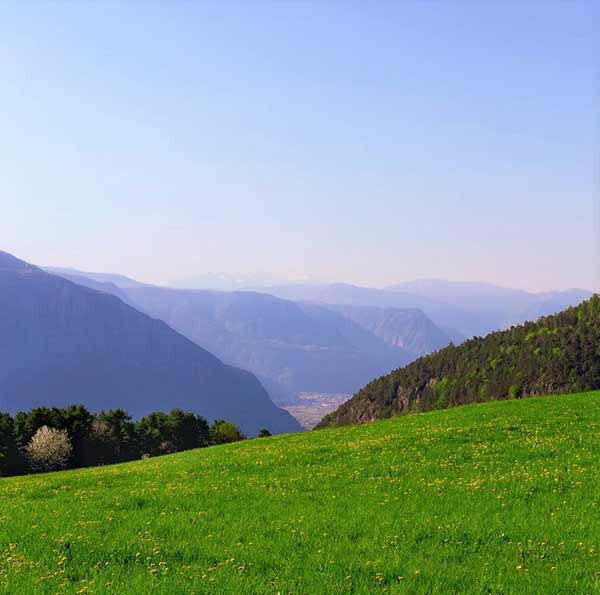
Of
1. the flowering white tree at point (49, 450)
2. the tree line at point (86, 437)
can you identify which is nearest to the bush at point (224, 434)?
the tree line at point (86, 437)

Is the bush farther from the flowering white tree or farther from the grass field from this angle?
the grass field

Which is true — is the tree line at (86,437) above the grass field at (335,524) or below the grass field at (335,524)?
below

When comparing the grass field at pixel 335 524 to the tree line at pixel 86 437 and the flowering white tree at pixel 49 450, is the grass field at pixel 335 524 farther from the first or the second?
the tree line at pixel 86 437

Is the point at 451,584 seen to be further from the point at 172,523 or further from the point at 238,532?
the point at 172,523

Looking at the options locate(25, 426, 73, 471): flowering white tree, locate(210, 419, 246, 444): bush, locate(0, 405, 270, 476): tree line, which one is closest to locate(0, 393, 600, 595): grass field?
locate(25, 426, 73, 471): flowering white tree

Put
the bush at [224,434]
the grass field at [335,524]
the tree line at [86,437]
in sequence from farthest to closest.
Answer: the bush at [224,434] → the tree line at [86,437] → the grass field at [335,524]

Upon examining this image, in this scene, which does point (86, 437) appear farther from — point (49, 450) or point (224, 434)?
point (224, 434)

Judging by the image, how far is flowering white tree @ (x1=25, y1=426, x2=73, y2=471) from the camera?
80.6 metres

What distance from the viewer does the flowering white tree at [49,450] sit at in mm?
80562

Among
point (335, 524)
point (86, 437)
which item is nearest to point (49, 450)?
point (86, 437)

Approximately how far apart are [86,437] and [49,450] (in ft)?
32.6

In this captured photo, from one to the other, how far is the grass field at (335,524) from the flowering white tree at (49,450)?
56243mm

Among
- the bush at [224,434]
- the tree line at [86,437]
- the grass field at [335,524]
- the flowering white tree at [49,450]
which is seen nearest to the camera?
the grass field at [335,524]

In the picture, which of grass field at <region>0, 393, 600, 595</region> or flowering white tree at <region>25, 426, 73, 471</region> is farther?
flowering white tree at <region>25, 426, 73, 471</region>
